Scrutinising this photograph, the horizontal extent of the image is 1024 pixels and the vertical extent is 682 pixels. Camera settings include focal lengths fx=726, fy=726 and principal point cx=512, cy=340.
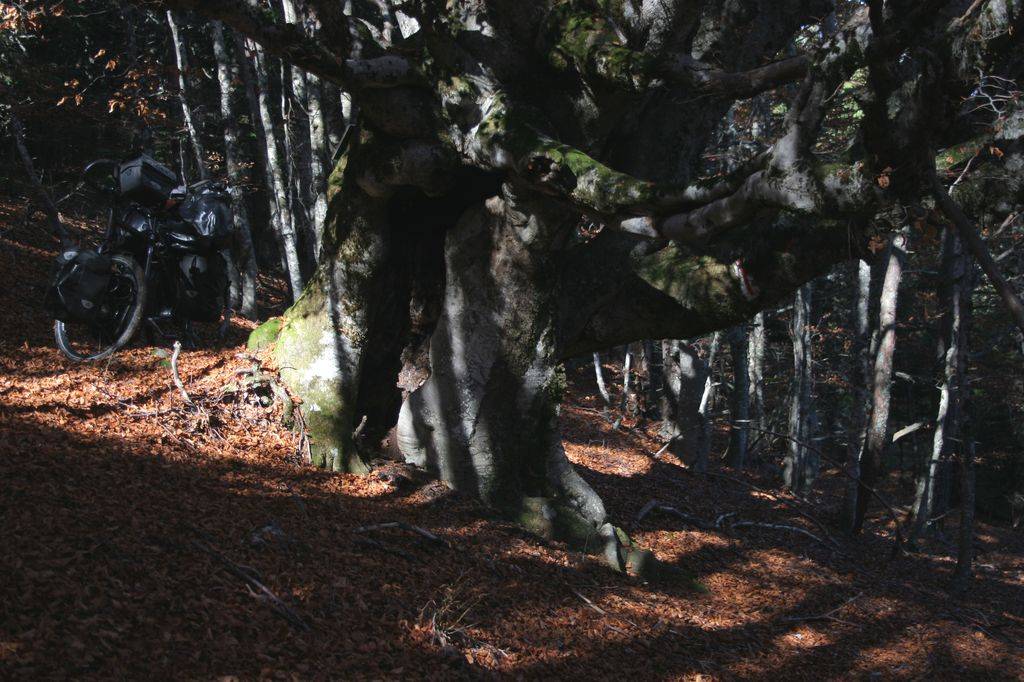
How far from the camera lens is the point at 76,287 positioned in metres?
6.59

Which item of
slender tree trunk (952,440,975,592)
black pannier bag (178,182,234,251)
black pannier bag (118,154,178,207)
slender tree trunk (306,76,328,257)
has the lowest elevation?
slender tree trunk (952,440,975,592)

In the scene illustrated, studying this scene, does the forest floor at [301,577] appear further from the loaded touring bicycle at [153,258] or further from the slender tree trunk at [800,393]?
the slender tree trunk at [800,393]

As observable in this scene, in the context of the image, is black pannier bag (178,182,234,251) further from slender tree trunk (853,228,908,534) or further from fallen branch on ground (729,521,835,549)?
slender tree trunk (853,228,908,534)

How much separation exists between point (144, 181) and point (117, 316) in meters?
1.36

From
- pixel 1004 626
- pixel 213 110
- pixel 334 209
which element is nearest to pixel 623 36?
pixel 334 209

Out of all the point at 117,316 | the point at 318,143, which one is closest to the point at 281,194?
the point at 318,143

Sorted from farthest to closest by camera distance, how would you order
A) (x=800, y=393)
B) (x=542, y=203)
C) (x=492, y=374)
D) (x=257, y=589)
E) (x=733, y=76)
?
1. (x=800, y=393)
2. (x=492, y=374)
3. (x=542, y=203)
4. (x=733, y=76)
5. (x=257, y=589)

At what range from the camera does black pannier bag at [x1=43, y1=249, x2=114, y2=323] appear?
6.54 meters

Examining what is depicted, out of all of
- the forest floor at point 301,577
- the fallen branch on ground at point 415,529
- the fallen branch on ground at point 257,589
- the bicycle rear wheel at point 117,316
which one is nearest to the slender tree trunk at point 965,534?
the forest floor at point 301,577

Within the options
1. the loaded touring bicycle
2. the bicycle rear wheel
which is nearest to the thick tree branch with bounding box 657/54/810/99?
the loaded touring bicycle

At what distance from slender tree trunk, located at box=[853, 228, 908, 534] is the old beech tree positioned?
21.1 ft

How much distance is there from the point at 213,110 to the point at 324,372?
17.4 metres

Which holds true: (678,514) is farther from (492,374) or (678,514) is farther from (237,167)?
(237,167)

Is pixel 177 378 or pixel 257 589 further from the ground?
pixel 177 378
